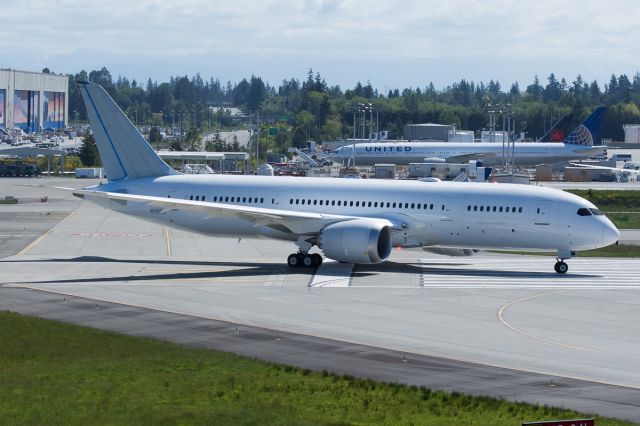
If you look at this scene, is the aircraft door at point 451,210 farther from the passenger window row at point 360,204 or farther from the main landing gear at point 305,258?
the main landing gear at point 305,258

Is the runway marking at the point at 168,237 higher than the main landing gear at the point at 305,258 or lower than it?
lower

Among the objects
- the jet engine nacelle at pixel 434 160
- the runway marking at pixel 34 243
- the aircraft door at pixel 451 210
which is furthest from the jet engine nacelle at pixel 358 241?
the jet engine nacelle at pixel 434 160

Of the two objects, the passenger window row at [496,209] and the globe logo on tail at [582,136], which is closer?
the passenger window row at [496,209]

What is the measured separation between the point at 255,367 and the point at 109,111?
30074 mm

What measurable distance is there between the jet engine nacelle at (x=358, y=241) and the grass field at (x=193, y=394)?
59.5ft

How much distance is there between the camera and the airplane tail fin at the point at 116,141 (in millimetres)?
55688

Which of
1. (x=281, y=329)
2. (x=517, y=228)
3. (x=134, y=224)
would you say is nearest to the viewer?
(x=281, y=329)

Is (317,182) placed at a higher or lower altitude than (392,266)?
higher

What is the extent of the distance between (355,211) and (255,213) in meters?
4.99

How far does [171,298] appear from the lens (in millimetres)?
41094

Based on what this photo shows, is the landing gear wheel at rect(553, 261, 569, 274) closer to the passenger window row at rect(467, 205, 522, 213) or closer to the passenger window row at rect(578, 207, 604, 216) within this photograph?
the passenger window row at rect(578, 207, 604, 216)

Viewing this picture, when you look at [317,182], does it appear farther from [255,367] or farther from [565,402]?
[565,402]

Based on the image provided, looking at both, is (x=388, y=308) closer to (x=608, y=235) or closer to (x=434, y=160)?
(x=608, y=235)

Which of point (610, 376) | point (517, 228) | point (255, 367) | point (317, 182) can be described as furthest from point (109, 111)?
point (610, 376)
